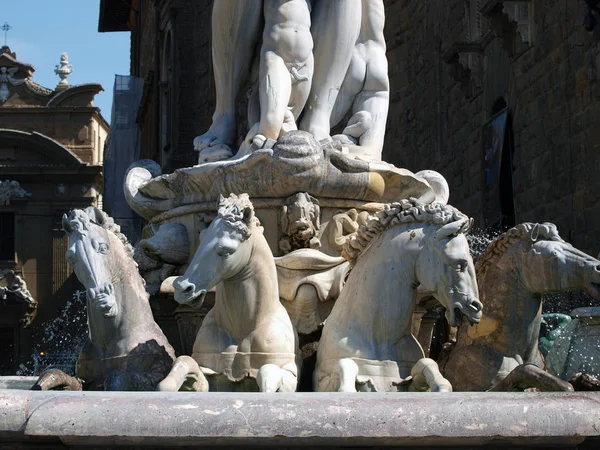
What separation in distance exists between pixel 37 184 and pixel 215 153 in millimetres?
47554

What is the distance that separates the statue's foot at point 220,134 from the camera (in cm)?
774

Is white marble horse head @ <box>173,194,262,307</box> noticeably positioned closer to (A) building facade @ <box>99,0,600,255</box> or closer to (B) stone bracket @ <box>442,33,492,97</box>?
(A) building facade @ <box>99,0,600,255</box>

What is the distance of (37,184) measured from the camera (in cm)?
5406

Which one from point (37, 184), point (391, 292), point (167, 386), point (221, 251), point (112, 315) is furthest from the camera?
point (37, 184)

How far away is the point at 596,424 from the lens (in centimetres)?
466

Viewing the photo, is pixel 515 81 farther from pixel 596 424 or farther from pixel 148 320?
pixel 596 424

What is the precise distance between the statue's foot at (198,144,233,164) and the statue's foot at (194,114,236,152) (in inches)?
2.1

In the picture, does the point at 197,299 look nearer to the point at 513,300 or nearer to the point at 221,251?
the point at 221,251

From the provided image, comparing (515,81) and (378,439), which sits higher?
(515,81)

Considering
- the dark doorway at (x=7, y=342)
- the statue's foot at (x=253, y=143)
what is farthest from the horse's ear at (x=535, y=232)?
the dark doorway at (x=7, y=342)

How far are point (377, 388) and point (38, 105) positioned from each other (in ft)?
174

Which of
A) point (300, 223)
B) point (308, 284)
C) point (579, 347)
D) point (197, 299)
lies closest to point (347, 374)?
point (197, 299)

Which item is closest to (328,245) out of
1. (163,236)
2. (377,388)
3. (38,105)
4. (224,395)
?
(163,236)

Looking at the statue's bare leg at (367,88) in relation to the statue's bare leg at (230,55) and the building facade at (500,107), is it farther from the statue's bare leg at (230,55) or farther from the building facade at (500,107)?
the building facade at (500,107)
